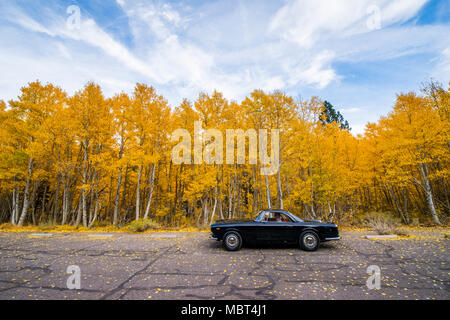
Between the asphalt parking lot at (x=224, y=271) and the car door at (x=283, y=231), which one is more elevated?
the car door at (x=283, y=231)

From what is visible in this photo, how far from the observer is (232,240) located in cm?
655

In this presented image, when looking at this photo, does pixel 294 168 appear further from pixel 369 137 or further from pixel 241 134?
pixel 369 137

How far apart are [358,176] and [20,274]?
18.8m

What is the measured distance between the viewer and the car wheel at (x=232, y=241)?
6480mm

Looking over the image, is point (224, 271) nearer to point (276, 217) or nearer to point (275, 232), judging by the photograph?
point (275, 232)

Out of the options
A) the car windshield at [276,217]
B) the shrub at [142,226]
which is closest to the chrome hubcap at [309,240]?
the car windshield at [276,217]

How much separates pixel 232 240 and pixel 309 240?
8.47ft

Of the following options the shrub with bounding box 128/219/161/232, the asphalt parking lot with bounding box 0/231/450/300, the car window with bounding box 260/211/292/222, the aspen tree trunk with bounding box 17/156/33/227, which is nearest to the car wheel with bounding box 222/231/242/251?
the asphalt parking lot with bounding box 0/231/450/300

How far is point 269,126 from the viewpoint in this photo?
42.7 feet

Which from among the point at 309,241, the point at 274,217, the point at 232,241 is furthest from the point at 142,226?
the point at 309,241

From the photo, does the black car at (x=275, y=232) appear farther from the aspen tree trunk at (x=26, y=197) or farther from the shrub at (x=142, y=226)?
the aspen tree trunk at (x=26, y=197)

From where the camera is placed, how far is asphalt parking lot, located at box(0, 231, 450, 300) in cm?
346

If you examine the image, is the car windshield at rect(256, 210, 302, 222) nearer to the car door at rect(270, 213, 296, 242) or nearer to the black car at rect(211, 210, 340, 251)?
the black car at rect(211, 210, 340, 251)
